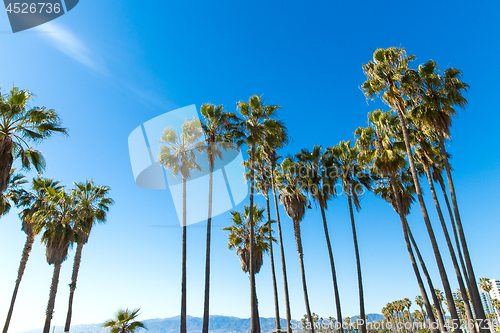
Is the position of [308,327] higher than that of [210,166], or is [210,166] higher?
[210,166]

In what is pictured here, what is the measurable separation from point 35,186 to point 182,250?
14.9 m

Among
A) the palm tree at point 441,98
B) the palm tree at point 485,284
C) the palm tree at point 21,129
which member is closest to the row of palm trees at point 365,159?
the palm tree at point 441,98

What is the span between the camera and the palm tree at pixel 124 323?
1265 cm

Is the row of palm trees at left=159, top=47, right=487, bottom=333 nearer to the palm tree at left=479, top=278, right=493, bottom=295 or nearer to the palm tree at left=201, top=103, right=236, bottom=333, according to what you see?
the palm tree at left=201, top=103, right=236, bottom=333

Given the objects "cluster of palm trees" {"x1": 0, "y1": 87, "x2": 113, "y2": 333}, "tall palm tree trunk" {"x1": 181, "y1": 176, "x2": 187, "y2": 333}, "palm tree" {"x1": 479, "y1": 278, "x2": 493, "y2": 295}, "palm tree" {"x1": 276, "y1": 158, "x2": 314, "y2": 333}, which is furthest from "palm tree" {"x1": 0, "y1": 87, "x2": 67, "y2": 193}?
"palm tree" {"x1": 479, "y1": 278, "x2": 493, "y2": 295}

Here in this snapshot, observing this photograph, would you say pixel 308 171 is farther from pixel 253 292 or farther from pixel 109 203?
pixel 109 203

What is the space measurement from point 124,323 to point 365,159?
1669cm

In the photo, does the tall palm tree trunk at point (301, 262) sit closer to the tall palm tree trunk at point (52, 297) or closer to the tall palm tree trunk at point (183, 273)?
the tall palm tree trunk at point (183, 273)

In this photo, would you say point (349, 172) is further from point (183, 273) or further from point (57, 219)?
point (57, 219)

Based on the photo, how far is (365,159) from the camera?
63.8 ft

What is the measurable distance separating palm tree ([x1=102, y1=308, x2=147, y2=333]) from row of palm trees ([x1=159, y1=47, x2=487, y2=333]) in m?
3.05

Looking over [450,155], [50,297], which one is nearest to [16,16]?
[50,297]

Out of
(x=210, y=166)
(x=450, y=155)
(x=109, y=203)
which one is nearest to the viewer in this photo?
(x=210, y=166)

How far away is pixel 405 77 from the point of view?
621 inches
